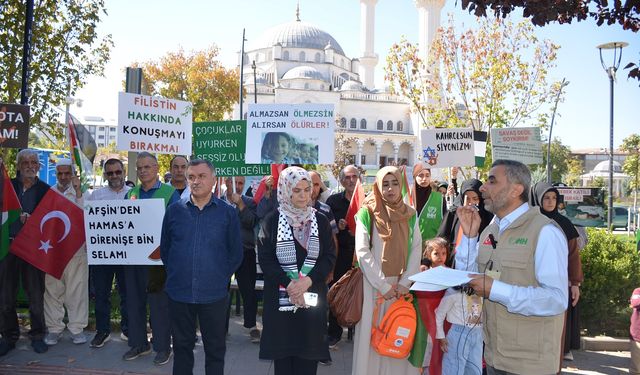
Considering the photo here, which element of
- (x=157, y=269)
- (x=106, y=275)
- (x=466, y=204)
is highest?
(x=466, y=204)

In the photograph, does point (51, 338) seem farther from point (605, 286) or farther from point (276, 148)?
point (605, 286)

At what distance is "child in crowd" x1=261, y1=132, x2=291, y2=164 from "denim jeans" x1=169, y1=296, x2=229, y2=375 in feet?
8.09

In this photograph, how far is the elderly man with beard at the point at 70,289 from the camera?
244 inches

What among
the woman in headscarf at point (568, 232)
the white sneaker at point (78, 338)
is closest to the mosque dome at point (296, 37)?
the white sneaker at point (78, 338)

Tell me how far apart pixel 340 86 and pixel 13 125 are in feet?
305

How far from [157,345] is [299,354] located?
234cm

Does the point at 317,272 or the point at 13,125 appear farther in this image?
the point at 13,125

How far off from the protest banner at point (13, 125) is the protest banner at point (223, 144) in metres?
1.94

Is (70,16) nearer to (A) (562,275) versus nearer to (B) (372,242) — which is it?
(B) (372,242)

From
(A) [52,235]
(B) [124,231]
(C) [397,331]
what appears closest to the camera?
(C) [397,331]

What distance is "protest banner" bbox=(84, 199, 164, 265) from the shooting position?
553 centimetres

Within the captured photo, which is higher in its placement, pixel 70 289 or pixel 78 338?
pixel 70 289

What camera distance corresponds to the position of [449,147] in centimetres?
802

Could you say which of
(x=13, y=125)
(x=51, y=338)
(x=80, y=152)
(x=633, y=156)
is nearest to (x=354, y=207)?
(x=80, y=152)
